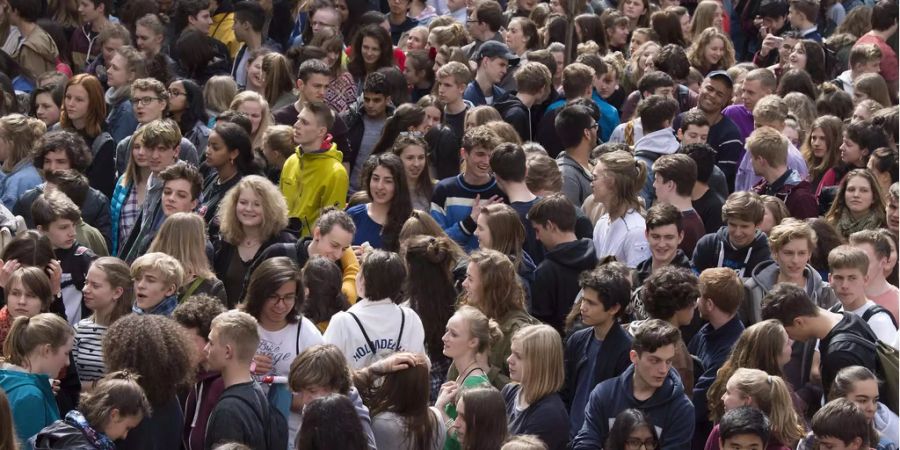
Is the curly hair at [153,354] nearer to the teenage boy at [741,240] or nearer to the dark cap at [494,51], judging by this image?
the teenage boy at [741,240]

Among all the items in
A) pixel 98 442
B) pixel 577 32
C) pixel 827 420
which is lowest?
pixel 577 32

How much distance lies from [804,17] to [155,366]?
9.17 m

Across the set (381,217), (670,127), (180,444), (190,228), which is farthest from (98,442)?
(670,127)

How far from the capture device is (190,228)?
8.86 metres

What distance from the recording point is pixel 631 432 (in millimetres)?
7125

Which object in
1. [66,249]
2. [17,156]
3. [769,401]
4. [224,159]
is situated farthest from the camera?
[17,156]

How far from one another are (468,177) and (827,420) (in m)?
3.73

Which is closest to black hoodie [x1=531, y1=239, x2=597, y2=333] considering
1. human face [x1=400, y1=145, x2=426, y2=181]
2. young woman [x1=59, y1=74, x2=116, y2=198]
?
human face [x1=400, y1=145, x2=426, y2=181]

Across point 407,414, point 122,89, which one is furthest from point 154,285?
point 122,89

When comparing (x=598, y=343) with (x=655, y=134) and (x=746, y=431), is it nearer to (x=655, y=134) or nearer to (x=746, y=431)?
(x=746, y=431)

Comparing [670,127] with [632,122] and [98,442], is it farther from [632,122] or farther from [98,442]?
[98,442]

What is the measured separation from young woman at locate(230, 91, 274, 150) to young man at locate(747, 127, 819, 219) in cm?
333

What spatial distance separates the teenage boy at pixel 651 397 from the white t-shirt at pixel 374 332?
0.96 meters

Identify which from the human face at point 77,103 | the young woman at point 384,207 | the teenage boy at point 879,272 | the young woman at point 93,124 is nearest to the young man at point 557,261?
the young woman at point 384,207
